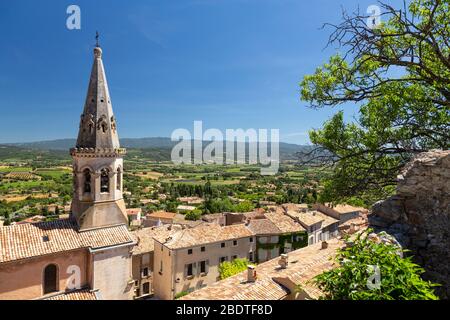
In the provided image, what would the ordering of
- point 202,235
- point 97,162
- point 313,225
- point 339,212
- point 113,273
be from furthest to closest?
1. point 339,212
2. point 313,225
3. point 202,235
4. point 97,162
5. point 113,273

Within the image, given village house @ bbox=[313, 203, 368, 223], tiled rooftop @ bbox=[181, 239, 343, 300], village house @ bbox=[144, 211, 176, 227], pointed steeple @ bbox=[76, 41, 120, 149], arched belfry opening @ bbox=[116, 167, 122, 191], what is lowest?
village house @ bbox=[144, 211, 176, 227]

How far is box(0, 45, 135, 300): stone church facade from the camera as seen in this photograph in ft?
50.3

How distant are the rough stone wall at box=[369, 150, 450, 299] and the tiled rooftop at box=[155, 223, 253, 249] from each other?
24464 mm

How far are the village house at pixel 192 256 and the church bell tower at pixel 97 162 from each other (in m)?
11.3

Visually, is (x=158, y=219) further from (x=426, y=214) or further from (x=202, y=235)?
(x=426, y=214)

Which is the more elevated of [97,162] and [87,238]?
[97,162]

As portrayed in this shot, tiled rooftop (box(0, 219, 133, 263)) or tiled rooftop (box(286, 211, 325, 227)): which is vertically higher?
tiled rooftop (box(0, 219, 133, 263))

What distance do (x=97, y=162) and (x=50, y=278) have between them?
7250 mm

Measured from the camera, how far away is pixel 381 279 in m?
4.70

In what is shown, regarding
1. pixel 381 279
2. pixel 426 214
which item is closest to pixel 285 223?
pixel 426 214

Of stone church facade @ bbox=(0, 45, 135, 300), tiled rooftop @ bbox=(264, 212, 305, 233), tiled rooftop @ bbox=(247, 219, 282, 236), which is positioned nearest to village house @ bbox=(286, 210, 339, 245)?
tiled rooftop @ bbox=(264, 212, 305, 233)

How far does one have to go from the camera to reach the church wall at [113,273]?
17.5 meters

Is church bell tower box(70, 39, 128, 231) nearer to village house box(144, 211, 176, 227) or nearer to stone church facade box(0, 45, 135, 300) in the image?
stone church facade box(0, 45, 135, 300)

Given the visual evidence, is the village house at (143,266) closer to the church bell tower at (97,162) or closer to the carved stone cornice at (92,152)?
the church bell tower at (97,162)
